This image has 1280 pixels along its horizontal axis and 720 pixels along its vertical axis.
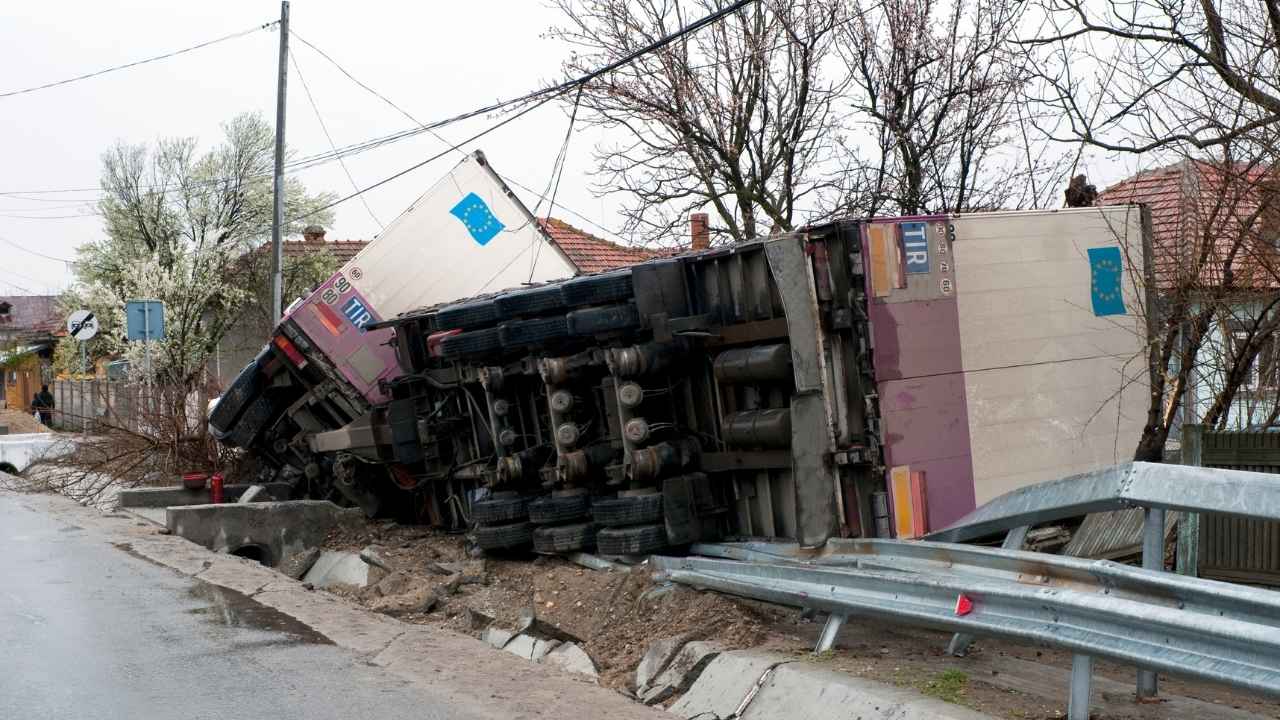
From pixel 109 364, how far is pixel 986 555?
42.0 meters

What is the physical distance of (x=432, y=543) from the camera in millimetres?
12359

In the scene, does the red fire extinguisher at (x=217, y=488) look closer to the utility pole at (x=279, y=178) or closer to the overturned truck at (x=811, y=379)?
the overturned truck at (x=811, y=379)

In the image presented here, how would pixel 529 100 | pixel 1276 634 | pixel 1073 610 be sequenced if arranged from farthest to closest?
pixel 529 100 → pixel 1073 610 → pixel 1276 634

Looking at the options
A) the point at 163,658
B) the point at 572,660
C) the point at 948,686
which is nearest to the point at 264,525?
the point at 163,658

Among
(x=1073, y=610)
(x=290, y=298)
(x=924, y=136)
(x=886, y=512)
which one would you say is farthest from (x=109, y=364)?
(x=1073, y=610)

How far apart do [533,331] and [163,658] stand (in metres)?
3.74

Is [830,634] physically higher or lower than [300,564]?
higher

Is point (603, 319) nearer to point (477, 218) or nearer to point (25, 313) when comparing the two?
point (477, 218)

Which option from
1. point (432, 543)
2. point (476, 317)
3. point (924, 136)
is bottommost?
point (432, 543)

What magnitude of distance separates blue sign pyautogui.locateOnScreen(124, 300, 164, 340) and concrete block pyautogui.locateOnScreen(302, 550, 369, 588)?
8990 millimetres

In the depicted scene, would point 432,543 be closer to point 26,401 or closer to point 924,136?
point 924,136

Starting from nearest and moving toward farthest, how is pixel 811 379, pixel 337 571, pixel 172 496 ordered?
1. pixel 811 379
2. pixel 337 571
3. pixel 172 496

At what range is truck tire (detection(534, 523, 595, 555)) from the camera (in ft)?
31.6

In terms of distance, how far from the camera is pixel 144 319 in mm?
19891
